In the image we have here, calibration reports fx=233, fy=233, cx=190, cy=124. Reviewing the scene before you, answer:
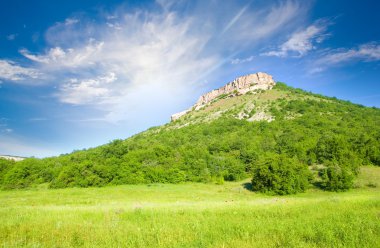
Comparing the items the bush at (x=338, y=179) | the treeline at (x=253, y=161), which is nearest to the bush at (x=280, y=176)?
the treeline at (x=253, y=161)

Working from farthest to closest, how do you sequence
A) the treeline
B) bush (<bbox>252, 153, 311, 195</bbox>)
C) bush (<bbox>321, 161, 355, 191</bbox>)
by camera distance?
the treeline < bush (<bbox>252, 153, 311, 195</bbox>) < bush (<bbox>321, 161, 355, 191</bbox>)

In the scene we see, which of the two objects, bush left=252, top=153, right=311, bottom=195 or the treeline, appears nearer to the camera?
bush left=252, top=153, right=311, bottom=195

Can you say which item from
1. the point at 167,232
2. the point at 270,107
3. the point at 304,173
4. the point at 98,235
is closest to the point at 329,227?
the point at 167,232

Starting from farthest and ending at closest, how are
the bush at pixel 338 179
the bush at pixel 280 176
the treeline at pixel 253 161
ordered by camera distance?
the treeline at pixel 253 161
the bush at pixel 280 176
the bush at pixel 338 179

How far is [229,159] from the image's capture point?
64438 millimetres

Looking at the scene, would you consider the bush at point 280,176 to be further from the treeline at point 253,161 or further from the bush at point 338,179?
the bush at point 338,179

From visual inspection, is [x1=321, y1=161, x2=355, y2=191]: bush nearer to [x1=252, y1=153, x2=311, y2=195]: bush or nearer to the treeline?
the treeline

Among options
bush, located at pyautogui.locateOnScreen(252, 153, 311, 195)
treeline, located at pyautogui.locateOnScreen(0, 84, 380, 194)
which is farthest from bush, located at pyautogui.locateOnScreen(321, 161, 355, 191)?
bush, located at pyautogui.locateOnScreen(252, 153, 311, 195)

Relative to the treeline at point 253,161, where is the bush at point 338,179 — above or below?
below

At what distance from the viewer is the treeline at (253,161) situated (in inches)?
1671

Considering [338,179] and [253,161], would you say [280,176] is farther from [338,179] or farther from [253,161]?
[253,161]

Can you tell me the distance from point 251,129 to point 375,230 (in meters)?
92.8

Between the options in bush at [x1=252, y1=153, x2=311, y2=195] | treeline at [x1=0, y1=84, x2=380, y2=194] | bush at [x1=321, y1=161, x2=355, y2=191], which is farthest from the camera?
treeline at [x1=0, y1=84, x2=380, y2=194]

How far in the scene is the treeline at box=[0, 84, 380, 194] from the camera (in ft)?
139
